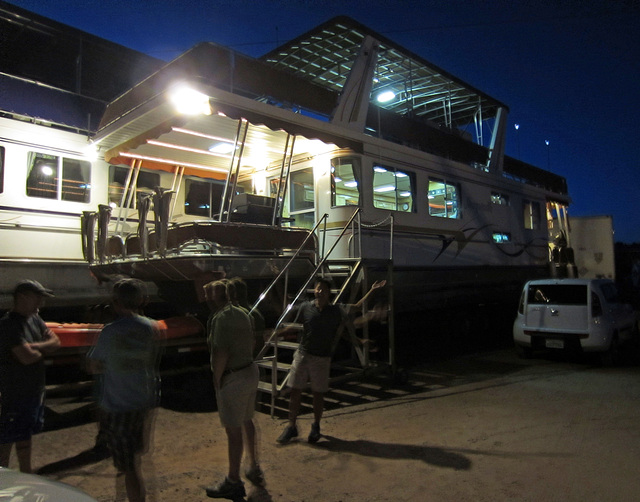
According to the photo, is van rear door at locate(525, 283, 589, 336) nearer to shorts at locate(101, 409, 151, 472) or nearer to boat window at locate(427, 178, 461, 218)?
boat window at locate(427, 178, 461, 218)

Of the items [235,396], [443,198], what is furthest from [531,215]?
[235,396]

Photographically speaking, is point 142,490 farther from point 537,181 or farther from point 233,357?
point 537,181

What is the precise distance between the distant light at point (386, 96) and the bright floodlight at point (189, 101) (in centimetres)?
601

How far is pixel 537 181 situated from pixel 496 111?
8.49 ft

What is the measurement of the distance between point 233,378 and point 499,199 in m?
9.59

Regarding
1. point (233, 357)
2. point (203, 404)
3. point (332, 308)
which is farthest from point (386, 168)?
point (233, 357)

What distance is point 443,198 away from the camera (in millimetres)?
9812

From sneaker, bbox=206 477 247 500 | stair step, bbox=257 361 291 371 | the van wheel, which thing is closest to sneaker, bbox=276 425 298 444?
stair step, bbox=257 361 291 371

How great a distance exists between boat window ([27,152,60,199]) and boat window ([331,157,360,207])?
427cm

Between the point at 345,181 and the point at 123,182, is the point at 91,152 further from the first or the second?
the point at 345,181

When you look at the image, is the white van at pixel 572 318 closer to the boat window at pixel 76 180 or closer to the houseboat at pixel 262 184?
the houseboat at pixel 262 184

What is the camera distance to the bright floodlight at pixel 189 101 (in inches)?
235

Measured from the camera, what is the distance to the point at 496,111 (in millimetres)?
12703

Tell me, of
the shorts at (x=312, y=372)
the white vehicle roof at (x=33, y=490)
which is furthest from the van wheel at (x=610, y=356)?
the white vehicle roof at (x=33, y=490)
